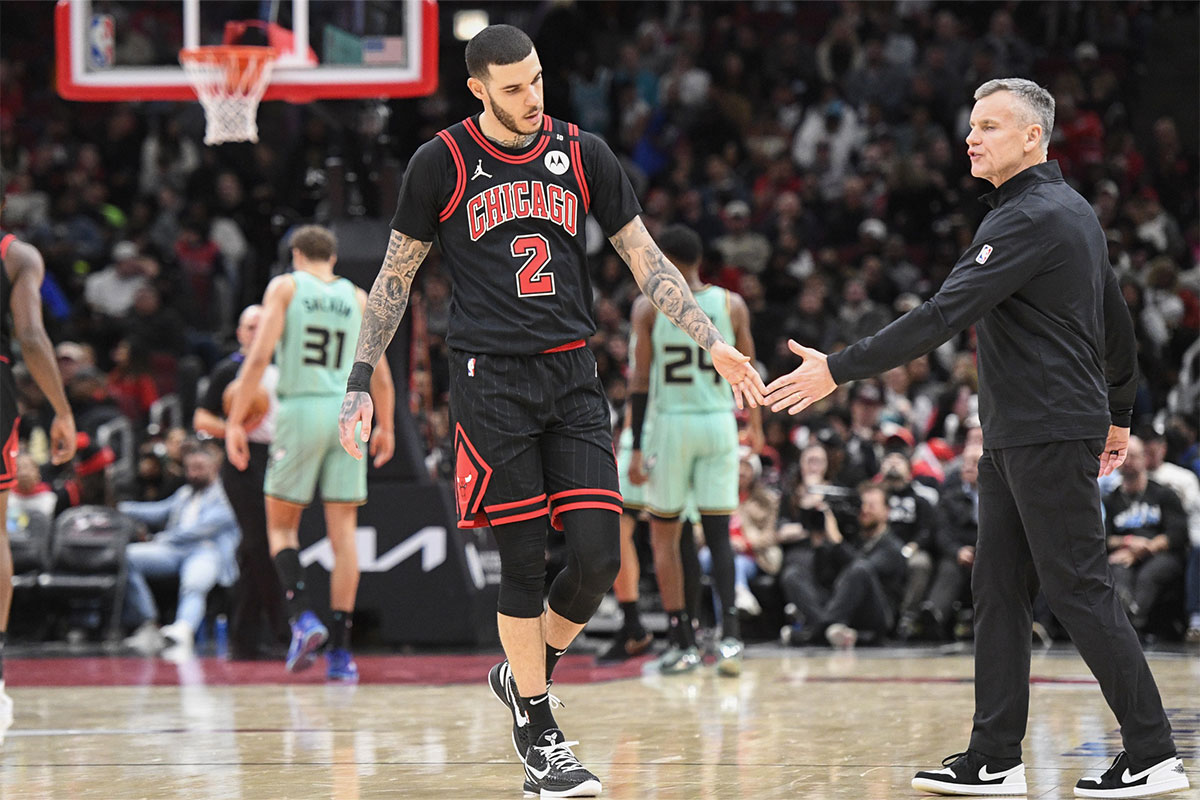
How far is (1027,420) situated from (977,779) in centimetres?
112

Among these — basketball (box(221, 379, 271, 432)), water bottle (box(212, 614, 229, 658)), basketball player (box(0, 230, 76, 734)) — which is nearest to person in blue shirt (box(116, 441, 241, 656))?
water bottle (box(212, 614, 229, 658))

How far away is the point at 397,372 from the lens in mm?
10781

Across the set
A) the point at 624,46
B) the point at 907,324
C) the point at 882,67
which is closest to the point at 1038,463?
the point at 907,324

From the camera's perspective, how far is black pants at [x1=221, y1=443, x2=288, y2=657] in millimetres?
9961

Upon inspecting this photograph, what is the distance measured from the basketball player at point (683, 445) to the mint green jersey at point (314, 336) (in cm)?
168

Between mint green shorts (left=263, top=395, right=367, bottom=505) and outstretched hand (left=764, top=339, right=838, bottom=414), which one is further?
mint green shorts (left=263, top=395, right=367, bottom=505)

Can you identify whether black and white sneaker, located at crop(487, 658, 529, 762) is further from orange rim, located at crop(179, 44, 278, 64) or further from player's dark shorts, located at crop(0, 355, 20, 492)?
orange rim, located at crop(179, 44, 278, 64)

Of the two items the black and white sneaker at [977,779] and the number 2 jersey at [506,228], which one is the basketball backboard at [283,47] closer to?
the number 2 jersey at [506,228]

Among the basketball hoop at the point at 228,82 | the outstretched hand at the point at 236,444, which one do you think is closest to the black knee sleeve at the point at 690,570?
the outstretched hand at the point at 236,444

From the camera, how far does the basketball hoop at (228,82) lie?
10.7 m

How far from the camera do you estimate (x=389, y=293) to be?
530 cm

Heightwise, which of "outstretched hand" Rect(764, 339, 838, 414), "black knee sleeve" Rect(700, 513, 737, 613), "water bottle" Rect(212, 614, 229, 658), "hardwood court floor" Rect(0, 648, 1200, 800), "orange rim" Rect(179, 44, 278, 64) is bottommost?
"water bottle" Rect(212, 614, 229, 658)

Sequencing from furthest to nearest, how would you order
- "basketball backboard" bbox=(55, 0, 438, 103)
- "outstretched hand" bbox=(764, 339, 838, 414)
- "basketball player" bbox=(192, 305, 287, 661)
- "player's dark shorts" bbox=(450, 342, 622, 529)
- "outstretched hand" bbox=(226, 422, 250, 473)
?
"basketball backboard" bbox=(55, 0, 438, 103) < "basketball player" bbox=(192, 305, 287, 661) < "outstretched hand" bbox=(226, 422, 250, 473) < "player's dark shorts" bbox=(450, 342, 622, 529) < "outstretched hand" bbox=(764, 339, 838, 414)

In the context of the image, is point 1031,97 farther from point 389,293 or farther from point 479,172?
point 389,293
